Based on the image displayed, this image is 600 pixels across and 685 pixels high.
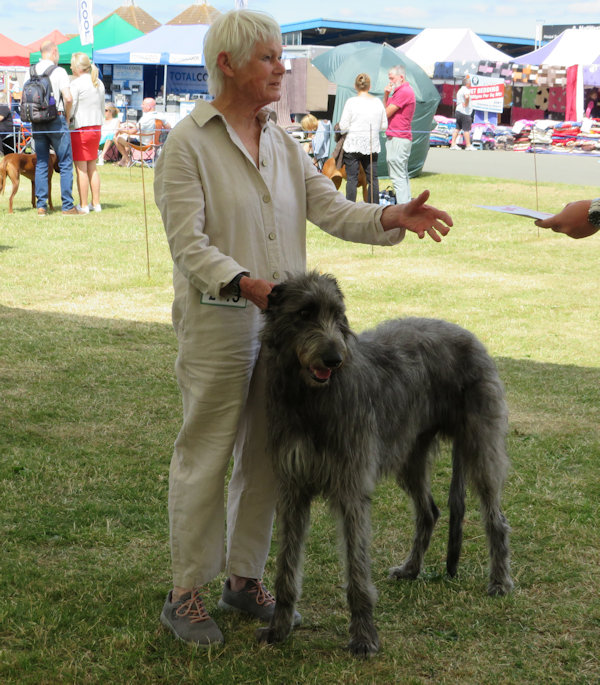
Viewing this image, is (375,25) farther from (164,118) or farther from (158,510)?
(158,510)

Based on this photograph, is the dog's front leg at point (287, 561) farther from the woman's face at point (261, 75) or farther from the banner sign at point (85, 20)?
the banner sign at point (85, 20)

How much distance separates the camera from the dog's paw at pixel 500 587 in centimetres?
359

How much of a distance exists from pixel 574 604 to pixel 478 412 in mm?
910

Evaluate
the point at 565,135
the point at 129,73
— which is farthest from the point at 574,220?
the point at 129,73

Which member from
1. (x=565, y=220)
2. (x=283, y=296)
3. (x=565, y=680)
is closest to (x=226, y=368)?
(x=283, y=296)

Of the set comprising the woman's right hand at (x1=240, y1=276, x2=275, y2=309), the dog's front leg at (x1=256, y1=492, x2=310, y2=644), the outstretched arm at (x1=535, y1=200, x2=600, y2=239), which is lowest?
the dog's front leg at (x1=256, y1=492, x2=310, y2=644)

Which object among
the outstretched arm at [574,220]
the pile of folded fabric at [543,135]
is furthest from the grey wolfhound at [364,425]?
the pile of folded fabric at [543,135]

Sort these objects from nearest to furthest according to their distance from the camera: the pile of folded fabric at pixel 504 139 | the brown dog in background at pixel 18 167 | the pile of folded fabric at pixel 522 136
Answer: the brown dog in background at pixel 18 167 < the pile of folded fabric at pixel 522 136 < the pile of folded fabric at pixel 504 139

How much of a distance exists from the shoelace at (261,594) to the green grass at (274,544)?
151mm

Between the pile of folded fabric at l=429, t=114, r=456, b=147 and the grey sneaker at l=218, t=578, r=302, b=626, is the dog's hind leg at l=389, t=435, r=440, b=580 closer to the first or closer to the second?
the grey sneaker at l=218, t=578, r=302, b=626

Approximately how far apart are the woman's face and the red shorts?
10999 mm

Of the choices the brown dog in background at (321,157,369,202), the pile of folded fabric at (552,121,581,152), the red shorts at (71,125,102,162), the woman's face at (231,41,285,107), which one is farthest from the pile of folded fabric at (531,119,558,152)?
the woman's face at (231,41,285,107)

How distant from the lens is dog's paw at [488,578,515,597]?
3.59 m

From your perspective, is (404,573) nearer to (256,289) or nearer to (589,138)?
(256,289)
